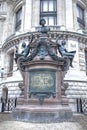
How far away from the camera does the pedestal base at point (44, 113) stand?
10477mm

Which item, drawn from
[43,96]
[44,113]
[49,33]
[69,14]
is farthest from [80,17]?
[44,113]

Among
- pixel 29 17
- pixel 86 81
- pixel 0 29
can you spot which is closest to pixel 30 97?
pixel 86 81

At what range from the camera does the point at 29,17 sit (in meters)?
28.6

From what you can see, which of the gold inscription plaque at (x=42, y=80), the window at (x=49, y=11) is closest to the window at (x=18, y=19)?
the window at (x=49, y=11)

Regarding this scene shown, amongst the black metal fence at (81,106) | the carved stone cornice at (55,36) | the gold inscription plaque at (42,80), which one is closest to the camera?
the gold inscription plaque at (42,80)

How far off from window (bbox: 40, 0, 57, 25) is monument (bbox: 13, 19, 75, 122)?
1815 cm

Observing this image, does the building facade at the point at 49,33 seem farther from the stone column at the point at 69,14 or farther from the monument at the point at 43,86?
the monument at the point at 43,86

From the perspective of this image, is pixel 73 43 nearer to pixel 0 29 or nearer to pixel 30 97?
pixel 0 29

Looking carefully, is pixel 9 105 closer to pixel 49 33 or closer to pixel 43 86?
pixel 43 86

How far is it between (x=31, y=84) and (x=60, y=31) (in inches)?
634

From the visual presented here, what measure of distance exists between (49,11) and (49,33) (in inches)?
208

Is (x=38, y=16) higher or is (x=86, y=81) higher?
(x=38, y=16)

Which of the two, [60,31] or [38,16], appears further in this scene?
[38,16]

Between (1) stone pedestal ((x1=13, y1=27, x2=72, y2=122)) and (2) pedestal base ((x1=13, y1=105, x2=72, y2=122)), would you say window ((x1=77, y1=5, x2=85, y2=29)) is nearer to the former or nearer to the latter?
(1) stone pedestal ((x1=13, y1=27, x2=72, y2=122))
